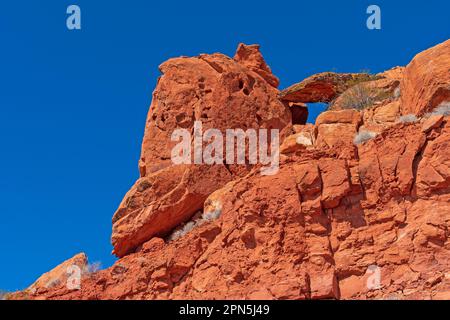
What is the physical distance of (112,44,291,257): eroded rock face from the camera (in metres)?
28.0

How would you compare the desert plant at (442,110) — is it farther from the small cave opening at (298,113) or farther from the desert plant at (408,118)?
the small cave opening at (298,113)

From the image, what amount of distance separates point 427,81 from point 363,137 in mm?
2497

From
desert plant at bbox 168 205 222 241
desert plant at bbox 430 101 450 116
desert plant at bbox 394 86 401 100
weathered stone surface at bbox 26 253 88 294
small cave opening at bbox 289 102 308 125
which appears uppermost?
small cave opening at bbox 289 102 308 125

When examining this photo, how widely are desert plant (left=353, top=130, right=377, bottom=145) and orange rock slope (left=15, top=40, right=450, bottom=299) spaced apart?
4 centimetres

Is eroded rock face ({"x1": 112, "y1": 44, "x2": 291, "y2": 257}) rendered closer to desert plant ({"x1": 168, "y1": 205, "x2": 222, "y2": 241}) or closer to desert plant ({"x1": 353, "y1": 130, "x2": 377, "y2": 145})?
desert plant ({"x1": 168, "y1": 205, "x2": 222, "y2": 241})

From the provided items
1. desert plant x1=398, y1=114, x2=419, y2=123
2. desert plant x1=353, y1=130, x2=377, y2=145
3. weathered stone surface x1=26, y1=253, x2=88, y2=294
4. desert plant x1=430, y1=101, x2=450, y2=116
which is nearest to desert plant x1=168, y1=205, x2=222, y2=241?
weathered stone surface x1=26, y1=253, x2=88, y2=294

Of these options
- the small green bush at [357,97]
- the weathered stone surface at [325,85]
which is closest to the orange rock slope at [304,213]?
the small green bush at [357,97]

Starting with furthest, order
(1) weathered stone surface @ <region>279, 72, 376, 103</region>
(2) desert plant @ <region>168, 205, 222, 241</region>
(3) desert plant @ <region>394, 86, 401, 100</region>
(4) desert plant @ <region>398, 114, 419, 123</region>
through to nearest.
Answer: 1. (1) weathered stone surface @ <region>279, 72, 376, 103</region>
2. (3) desert plant @ <region>394, 86, 401, 100</region>
3. (2) desert plant @ <region>168, 205, 222, 241</region>
4. (4) desert plant @ <region>398, 114, 419, 123</region>

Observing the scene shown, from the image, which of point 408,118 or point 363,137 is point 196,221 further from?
point 408,118

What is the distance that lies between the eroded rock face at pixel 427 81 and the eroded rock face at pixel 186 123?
5080mm

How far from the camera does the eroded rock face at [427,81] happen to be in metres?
26.2

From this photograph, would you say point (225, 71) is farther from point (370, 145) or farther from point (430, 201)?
point (430, 201)

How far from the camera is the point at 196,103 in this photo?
30.2 metres

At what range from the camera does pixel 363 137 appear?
25969mm
